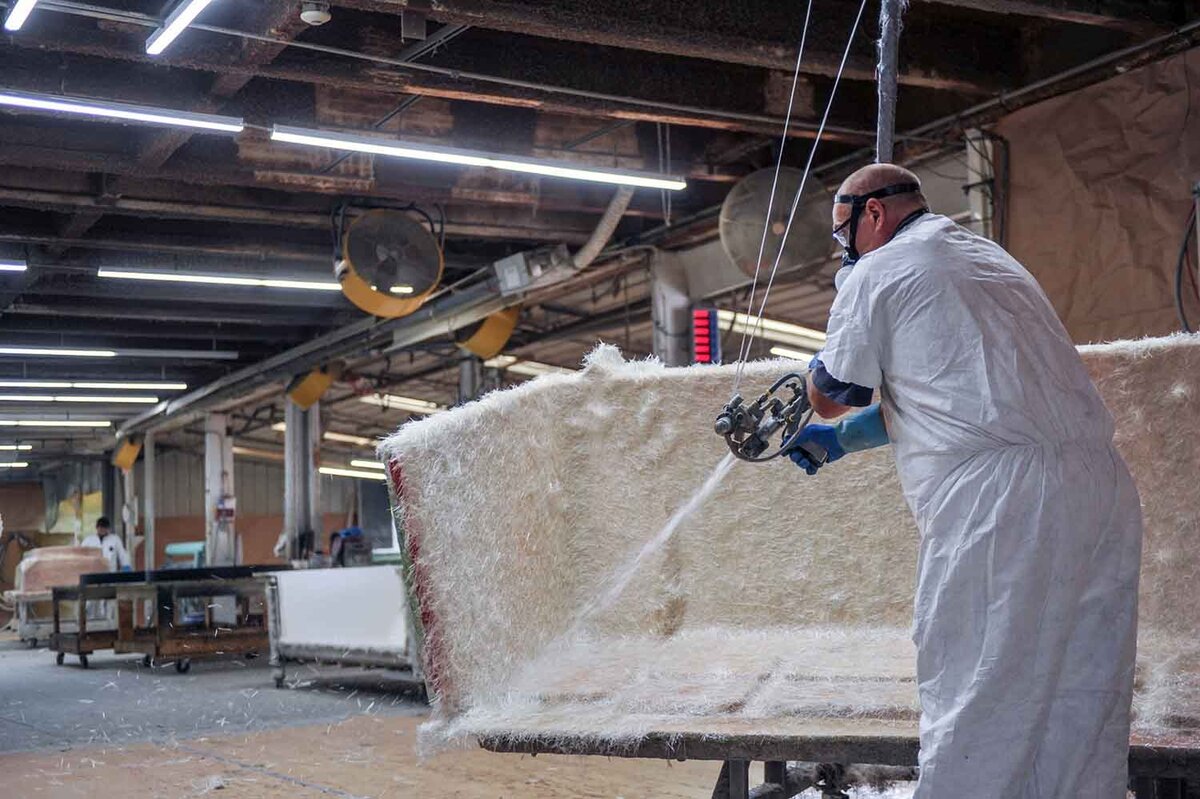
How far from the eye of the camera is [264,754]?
211 inches

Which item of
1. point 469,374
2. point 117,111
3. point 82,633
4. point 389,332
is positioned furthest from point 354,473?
point 117,111

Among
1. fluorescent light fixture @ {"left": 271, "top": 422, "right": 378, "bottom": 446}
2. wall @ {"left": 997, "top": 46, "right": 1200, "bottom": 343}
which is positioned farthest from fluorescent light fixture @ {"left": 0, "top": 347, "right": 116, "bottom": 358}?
wall @ {"left": 997, "top": 46, "right": 1200, "bottom": 343}

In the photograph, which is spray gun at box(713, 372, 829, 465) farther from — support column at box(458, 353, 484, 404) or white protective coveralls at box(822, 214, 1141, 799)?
support column at box(458, 353, 484, 404)

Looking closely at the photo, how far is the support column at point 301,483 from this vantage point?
13.2 m

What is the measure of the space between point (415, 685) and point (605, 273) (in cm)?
339

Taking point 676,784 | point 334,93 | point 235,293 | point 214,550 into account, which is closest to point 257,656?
point 235,293

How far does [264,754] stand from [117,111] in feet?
10.2

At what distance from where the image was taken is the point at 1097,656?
6.53 ft

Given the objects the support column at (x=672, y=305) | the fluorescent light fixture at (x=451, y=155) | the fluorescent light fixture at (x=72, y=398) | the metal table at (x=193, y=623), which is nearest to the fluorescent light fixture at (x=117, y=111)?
the fluorescent light fixture at (x=451, y=155)

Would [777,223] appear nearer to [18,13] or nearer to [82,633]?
[18,13]

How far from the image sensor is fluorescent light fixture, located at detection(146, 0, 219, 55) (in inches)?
195

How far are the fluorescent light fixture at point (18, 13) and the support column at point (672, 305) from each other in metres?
4.70

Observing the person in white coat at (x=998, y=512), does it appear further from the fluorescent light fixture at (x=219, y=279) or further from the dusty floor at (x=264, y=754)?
the fluorescent light fixture at (x=219, y=279)

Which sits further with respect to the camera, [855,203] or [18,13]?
[18,13]
